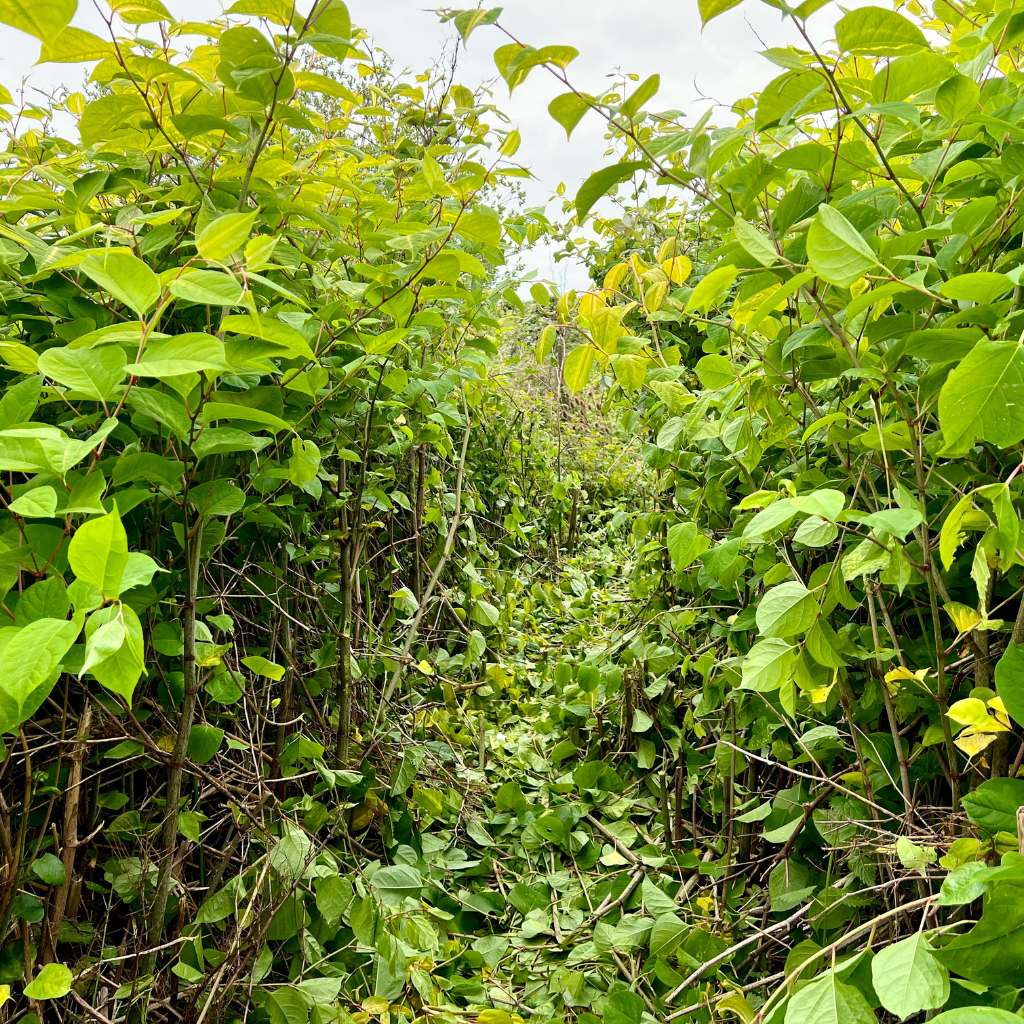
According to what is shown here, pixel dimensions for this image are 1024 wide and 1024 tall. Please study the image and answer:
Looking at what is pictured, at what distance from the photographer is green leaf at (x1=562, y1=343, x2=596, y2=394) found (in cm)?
110

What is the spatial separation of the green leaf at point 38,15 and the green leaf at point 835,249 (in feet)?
2.11

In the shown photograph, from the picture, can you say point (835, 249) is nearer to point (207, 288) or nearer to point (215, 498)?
point (207, 288)

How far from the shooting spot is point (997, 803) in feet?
2.30

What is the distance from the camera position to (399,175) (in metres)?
1.35

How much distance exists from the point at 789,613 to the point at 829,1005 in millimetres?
360

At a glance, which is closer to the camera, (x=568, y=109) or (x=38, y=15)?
(x=38, y=15)

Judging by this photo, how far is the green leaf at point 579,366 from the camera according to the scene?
3.61 feet

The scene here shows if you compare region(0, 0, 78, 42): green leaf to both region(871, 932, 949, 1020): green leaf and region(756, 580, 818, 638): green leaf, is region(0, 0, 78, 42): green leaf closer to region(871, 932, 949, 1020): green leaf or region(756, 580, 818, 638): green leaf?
region(756, 580, 818, 638): green leaf

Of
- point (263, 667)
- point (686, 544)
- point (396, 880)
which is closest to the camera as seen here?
point (263, 667)

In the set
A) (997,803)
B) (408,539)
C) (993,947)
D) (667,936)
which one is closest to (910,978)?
(993,947)

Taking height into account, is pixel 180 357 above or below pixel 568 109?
below

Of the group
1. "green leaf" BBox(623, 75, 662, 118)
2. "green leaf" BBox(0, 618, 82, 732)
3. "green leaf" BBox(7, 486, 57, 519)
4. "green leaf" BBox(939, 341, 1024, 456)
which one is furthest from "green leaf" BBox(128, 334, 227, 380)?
"green leaf" BBox(939, 341, 1024, 456)

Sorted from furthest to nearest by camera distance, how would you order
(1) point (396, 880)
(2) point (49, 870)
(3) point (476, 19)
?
(1) point (396, 880) → (2) point (49, 870) → (3) point (476, 19)

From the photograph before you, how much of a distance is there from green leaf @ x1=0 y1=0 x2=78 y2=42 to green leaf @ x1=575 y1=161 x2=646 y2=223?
50 centimetres
